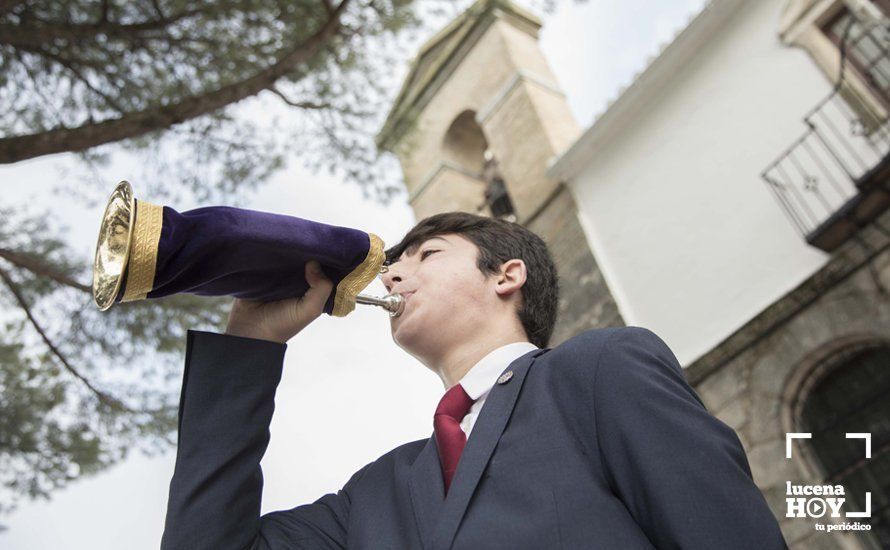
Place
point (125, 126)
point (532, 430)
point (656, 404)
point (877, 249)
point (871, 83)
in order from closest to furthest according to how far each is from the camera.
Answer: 1. point (656, 404)
2. point (532, 430)
3. point (125, 126)
4. point (877, 249)
5. point (871, 83)

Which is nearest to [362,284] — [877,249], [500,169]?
[877,249]

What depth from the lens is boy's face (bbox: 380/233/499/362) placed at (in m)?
1.85

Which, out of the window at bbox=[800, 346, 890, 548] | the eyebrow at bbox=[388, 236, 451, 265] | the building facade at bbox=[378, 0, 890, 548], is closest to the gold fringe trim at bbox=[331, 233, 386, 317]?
the eyebrow at bbox=[388, 236, 451, 265]

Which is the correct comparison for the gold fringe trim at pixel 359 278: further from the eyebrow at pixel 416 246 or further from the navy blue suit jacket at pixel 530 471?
the eyebrow at pixel 416 246

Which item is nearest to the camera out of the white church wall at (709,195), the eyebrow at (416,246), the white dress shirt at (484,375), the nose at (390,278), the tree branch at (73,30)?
the white dress shirt at (484,375)

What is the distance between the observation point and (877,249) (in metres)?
5.73

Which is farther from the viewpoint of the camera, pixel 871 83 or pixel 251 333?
pixel 871 83

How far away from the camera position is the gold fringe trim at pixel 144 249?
4.65ft

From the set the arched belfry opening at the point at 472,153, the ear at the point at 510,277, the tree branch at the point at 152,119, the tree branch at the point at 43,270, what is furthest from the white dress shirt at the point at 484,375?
the arched belfry opening at the point at 472,153

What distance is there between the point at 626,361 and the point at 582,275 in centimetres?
729

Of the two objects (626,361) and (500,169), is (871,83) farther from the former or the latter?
(626,361)

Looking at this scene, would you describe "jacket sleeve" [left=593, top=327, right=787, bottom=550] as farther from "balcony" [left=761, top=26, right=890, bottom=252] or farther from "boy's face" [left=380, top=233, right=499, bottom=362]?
"balcony" [left=761, top=26, right=890, bottom=252]

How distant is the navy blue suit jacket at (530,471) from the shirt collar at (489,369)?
6 centimetres

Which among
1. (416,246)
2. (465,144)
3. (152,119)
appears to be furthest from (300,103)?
(465,144)
